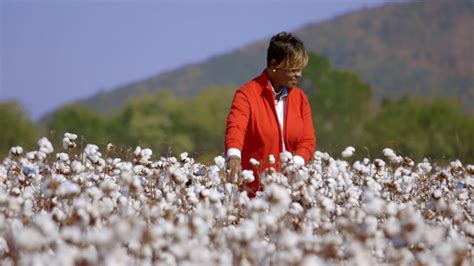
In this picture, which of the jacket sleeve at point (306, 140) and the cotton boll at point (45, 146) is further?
the jacket sleeve at point (306, 140)

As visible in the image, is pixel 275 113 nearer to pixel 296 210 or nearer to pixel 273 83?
pixel 273 83

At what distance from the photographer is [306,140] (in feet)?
23.2

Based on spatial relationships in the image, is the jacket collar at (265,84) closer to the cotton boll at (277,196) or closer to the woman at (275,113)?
the woman at (275,113)

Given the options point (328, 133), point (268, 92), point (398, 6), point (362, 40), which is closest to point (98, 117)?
point (328, 133)

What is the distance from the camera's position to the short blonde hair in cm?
656

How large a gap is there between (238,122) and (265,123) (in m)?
0.33

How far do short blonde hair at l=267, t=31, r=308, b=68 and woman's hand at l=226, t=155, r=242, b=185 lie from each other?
89cm

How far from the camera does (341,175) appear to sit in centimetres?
633

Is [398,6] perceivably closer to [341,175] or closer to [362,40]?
[362,40]

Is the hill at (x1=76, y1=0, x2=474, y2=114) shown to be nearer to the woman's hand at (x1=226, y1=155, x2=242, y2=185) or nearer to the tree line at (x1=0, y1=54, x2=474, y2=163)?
the tree line at (x1=0, y1=54, x2=474, y2=163)

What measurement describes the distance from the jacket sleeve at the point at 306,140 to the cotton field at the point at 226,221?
153 mm

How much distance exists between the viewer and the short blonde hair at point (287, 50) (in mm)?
6565

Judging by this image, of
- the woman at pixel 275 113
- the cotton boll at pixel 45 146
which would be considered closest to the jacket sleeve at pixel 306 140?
the woman at pixel 275 113

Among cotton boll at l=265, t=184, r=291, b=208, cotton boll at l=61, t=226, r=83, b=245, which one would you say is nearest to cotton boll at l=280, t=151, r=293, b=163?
cotton boll at l=265, t=184, r=291, b=208
